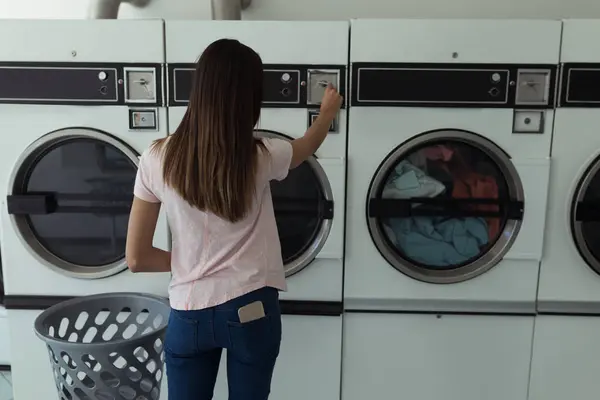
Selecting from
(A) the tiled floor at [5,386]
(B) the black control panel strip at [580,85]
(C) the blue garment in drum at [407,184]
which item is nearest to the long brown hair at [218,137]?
(C) the blue garment in drum at [407,184]

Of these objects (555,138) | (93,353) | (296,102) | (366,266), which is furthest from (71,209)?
(555,138)

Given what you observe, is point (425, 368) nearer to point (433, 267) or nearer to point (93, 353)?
point (433, 267)

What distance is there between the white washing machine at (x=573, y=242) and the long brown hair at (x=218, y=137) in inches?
44.3

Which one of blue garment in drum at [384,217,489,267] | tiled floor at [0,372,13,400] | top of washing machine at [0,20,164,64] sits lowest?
tiled floor at [0,372,13,400]

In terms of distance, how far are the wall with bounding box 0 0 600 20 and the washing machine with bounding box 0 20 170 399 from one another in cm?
76

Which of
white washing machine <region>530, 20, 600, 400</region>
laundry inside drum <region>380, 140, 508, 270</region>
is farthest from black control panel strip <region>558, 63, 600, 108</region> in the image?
laundry inside drum <region>380, 140, 508, 270</region>

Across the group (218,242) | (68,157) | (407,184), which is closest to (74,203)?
(68,157)

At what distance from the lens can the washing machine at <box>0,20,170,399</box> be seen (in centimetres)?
192

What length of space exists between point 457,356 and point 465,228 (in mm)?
452

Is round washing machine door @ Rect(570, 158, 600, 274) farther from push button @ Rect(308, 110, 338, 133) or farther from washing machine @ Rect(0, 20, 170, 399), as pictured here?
washing machine @ Rect(0, 20, 170, 399)

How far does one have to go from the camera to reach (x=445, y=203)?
2.00 metres

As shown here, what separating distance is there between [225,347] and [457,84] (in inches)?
43.5

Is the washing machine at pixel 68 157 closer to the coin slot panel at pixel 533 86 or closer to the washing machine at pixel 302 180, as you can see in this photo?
the washing machine at pixel 302 180

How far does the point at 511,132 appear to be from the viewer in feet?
6.29
